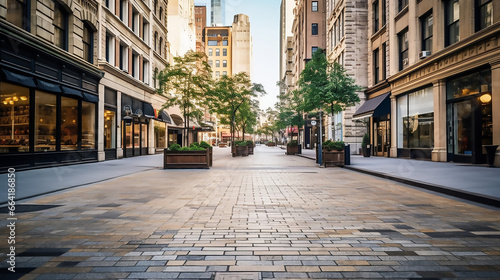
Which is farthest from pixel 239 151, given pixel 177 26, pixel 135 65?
pixel 177 26

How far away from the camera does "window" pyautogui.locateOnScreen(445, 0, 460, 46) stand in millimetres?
17188

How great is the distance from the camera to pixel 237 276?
3.15 m

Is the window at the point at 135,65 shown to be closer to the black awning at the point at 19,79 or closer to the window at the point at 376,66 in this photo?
the black awning at the point at 19,79

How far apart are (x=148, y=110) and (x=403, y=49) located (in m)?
22.4

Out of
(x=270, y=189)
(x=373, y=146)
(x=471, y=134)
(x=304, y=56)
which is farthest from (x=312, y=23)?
(x=270, y=189)

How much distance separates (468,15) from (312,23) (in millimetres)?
37858

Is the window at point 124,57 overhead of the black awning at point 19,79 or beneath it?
overhead

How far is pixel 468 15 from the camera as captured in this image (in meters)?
15.7

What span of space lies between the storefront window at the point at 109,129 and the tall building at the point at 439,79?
65.5 ft

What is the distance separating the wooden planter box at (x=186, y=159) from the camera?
16641mm

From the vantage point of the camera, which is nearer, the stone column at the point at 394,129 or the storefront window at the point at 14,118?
the storefront window at the point at 14,118

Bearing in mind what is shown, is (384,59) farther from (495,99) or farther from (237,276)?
(237,276)

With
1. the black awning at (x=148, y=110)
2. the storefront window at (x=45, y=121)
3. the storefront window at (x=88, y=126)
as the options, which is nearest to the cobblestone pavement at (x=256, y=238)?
the storefront window at (x=45, y=121)

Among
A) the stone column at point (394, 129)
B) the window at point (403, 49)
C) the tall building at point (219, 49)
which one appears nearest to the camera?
the window at point (403, 49)
